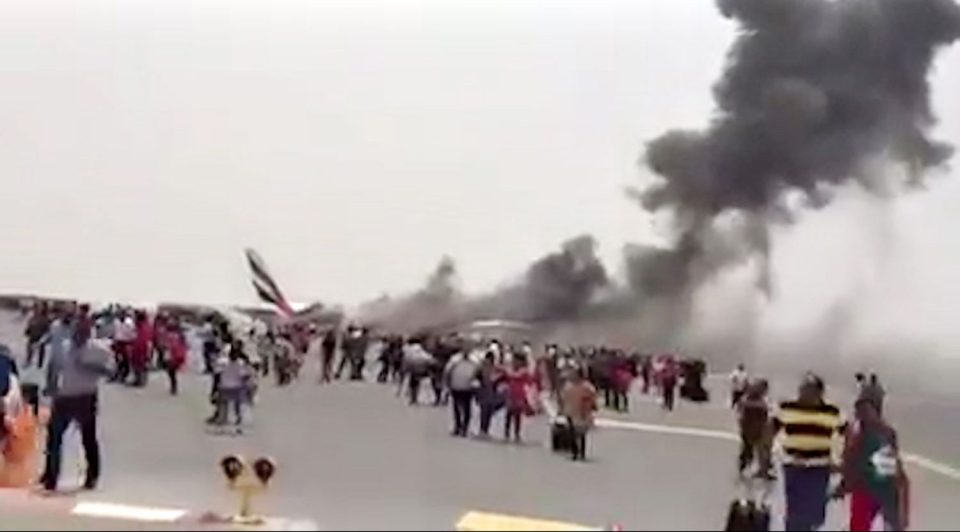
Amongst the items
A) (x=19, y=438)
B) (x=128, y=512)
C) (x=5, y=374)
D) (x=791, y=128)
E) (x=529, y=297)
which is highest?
(x=791, y=128)

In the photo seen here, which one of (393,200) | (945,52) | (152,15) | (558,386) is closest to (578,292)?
(558,386)

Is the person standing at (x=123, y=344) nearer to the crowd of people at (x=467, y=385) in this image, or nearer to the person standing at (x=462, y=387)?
the crowd of people at (x=467, y=385)

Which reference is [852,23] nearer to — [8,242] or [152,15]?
[152,15]

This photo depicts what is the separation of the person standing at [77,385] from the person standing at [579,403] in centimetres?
80

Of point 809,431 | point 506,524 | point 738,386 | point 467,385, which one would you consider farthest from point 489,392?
point 809,431

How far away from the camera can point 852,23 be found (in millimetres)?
2678

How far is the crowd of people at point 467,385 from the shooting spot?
97.8 inches

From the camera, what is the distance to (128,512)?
2.59 metres

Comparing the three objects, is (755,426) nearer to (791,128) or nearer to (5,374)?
(791,128)

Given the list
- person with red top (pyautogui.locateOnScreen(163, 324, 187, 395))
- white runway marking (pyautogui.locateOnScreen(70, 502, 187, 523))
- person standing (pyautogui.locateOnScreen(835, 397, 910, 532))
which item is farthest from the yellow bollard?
person standing (pyautogui.locateOnScreen(835, 397, 910, 532))

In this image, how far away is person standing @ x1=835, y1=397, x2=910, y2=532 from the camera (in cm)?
244

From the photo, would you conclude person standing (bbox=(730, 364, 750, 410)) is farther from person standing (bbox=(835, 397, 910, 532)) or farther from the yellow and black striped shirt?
person standing (bbox=(835, 397, 910, 532))

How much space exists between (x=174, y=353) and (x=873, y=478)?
120cm

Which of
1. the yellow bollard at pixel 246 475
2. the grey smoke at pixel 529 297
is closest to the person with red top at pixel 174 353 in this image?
the yellow bollard at pixel 246 475
